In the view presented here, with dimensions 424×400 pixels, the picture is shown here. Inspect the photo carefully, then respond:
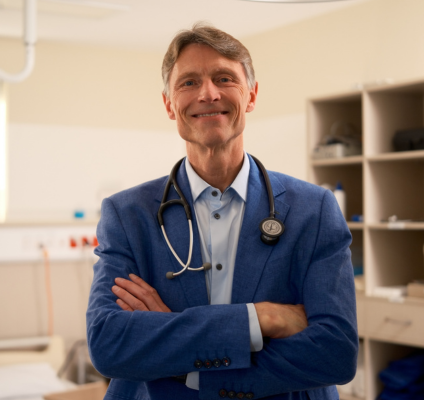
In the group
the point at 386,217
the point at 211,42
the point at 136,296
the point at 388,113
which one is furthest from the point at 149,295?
the point at 388,113

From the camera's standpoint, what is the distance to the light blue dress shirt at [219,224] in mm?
1330

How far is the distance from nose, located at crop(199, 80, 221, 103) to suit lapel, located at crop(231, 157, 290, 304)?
25 cm

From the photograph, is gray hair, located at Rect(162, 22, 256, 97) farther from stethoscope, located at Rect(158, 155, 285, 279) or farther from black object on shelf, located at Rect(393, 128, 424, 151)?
black object on shelf, located at Rect(393, 128, 424, 151)

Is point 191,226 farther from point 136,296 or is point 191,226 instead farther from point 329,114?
point 329,114

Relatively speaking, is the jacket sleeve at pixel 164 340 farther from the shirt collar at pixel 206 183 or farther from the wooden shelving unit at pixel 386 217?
the wooden shelving unit at pixel 386 217

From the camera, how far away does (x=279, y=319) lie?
4.09ft

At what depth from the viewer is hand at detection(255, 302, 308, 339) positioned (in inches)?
48.5

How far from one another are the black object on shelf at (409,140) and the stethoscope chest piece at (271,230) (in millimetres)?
1963

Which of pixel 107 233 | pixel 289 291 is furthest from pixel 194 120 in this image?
pixel 289 291

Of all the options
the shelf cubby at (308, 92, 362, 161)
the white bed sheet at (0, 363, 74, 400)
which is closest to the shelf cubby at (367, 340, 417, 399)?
the shelf cubby at (308, 92, 362, 161)

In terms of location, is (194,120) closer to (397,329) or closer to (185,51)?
(185,51)

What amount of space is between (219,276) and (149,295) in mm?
173

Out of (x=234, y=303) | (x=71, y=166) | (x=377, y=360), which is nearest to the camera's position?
(x=234, y=303)

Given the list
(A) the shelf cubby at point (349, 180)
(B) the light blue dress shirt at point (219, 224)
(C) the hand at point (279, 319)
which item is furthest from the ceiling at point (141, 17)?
(C) the hand at point (279, 319)
